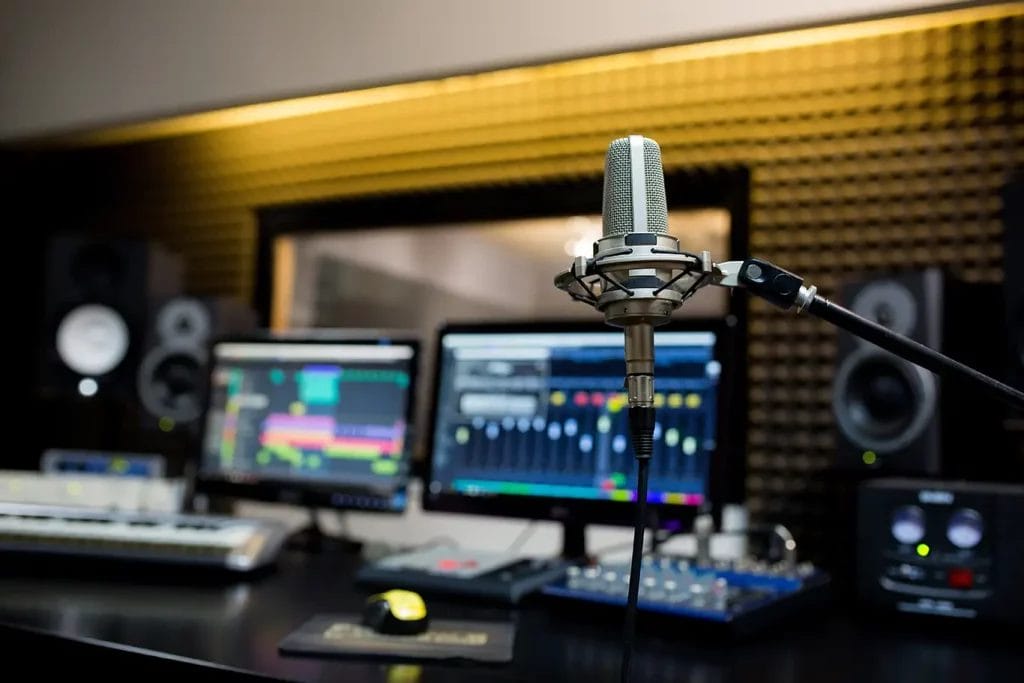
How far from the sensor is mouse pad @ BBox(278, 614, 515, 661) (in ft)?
3.72

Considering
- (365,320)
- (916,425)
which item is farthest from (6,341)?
(916,425)

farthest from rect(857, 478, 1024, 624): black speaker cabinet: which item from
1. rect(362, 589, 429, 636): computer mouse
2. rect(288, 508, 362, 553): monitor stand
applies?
rect(288, 508, 362, 553): monitor stand

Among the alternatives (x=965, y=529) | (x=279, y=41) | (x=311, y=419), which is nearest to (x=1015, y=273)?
(x=965, y=529)

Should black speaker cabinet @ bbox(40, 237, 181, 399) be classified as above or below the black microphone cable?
above

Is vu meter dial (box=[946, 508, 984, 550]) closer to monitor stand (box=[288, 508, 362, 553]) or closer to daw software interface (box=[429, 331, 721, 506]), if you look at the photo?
daw software interface (box=[429, 331, 721, 506])

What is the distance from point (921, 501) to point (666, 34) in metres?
0.95

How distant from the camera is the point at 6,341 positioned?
2.90 metres

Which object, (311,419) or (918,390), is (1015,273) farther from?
(311,419)

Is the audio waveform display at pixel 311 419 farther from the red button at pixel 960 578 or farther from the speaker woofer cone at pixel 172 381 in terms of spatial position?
the red button at pixel 960 578

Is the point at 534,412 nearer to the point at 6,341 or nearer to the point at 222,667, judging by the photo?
the point at 222,667

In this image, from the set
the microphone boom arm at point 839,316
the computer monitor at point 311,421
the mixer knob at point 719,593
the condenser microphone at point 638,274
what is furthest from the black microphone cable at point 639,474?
the computer monitor at point 311,421

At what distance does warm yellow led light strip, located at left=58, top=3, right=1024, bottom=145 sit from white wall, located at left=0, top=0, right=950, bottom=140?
0.05 m

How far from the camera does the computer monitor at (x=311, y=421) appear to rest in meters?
1.88

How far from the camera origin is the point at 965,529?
1373 mm
